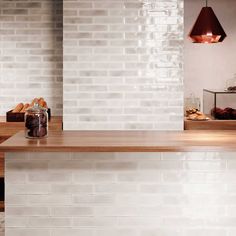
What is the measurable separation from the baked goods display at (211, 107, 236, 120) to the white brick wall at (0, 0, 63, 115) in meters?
1.59

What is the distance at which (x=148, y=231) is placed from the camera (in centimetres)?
334

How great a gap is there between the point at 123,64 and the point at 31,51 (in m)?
1.50

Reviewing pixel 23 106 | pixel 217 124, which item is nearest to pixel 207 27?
pixel 217 124

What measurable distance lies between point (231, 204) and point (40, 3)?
2.93 meters

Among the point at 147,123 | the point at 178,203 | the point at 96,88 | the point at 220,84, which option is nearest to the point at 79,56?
the point at 96,88

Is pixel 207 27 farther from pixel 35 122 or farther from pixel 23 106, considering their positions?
pixel 35 122

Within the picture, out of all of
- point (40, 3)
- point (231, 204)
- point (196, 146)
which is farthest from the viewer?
point (40, 3)

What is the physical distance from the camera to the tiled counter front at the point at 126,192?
10.8 ft

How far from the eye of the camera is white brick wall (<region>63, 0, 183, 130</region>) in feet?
13.0

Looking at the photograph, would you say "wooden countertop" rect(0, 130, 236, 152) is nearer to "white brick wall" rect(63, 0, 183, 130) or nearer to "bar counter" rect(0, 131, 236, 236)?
"bar counter" rect(0, 131, 236, 236)

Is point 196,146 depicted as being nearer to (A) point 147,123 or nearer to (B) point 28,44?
(A) point 147,123

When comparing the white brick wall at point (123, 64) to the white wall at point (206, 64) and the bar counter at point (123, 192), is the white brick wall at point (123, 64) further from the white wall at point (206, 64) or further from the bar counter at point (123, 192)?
the white wall at point (206, 64)

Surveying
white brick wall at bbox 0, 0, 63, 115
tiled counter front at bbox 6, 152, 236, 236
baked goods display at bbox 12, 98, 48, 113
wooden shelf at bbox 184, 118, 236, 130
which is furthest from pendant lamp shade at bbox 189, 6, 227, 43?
tiled counter front at bbox 6, 152, 236, 236

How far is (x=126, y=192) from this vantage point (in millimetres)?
3326
